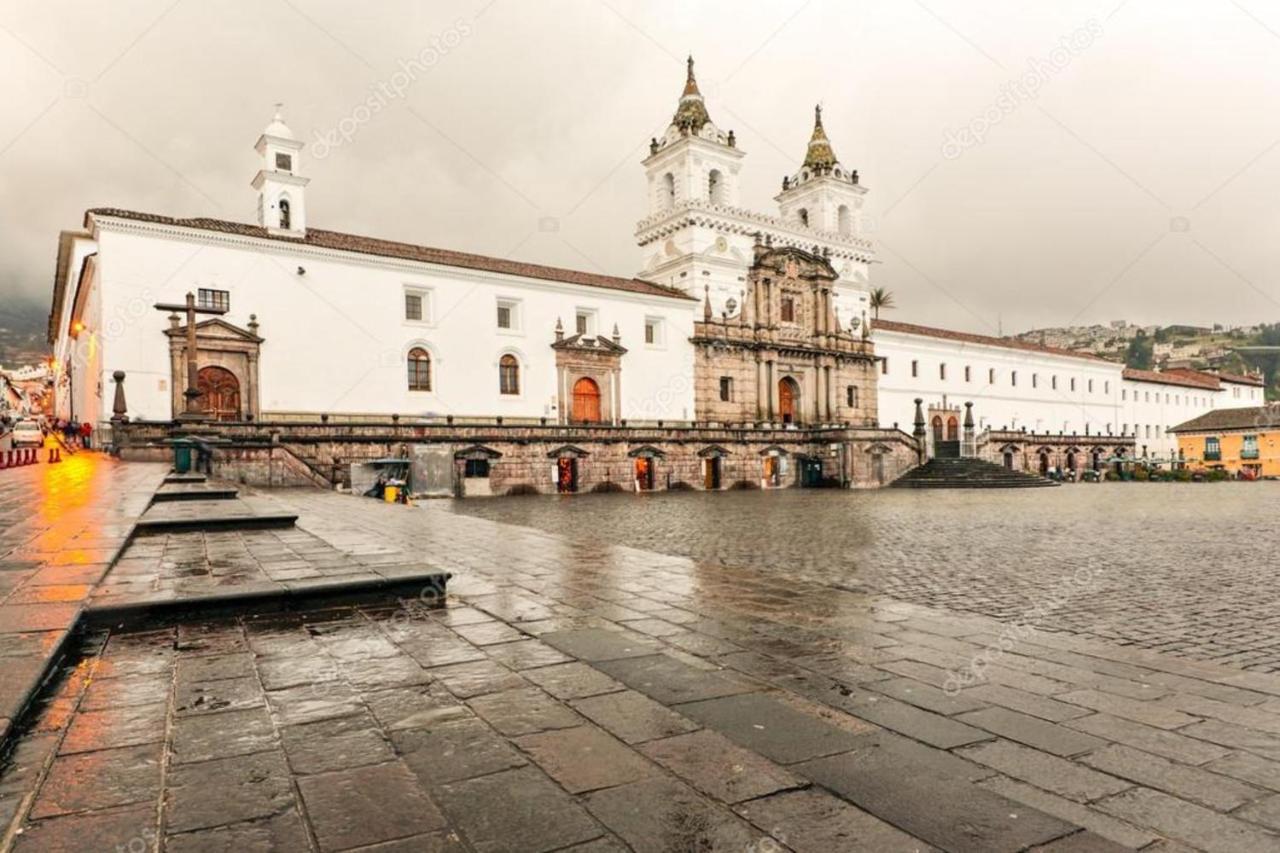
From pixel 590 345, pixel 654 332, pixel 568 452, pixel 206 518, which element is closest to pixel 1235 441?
pixel 654 332

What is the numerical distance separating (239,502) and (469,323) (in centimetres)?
2378

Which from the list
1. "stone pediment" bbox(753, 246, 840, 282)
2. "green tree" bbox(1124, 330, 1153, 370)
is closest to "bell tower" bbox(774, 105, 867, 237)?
"stone pediment" bbox(753, 246, 840, 282)

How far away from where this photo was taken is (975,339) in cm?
5841

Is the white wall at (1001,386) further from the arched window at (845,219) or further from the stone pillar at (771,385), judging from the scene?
the stone pillar at (771,385)

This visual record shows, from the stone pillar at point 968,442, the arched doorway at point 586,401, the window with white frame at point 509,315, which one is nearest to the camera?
the window with white frame at point 509,315

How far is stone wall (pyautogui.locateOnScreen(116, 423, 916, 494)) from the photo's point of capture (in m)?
22.7

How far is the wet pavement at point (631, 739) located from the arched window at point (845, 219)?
51034mm

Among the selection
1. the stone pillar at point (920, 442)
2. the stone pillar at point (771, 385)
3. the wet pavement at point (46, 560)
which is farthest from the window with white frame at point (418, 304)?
the stone pillar at point (920, 442)

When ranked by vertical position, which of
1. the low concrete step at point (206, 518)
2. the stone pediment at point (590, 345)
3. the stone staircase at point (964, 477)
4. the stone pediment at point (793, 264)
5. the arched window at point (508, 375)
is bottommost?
the stone staircase at point (964, 477)

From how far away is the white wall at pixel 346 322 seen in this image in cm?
2670

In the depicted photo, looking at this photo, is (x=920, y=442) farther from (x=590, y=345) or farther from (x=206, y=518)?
(x=206, y=518)

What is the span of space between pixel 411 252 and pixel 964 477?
2912 centimetres

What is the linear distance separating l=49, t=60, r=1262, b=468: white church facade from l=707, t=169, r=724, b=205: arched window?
0.18 m

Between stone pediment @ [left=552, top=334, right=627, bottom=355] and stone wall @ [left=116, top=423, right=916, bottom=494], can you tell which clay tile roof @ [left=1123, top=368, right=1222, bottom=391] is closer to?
stone wall @ [left=116, top=423, right=916, bottom=494]
